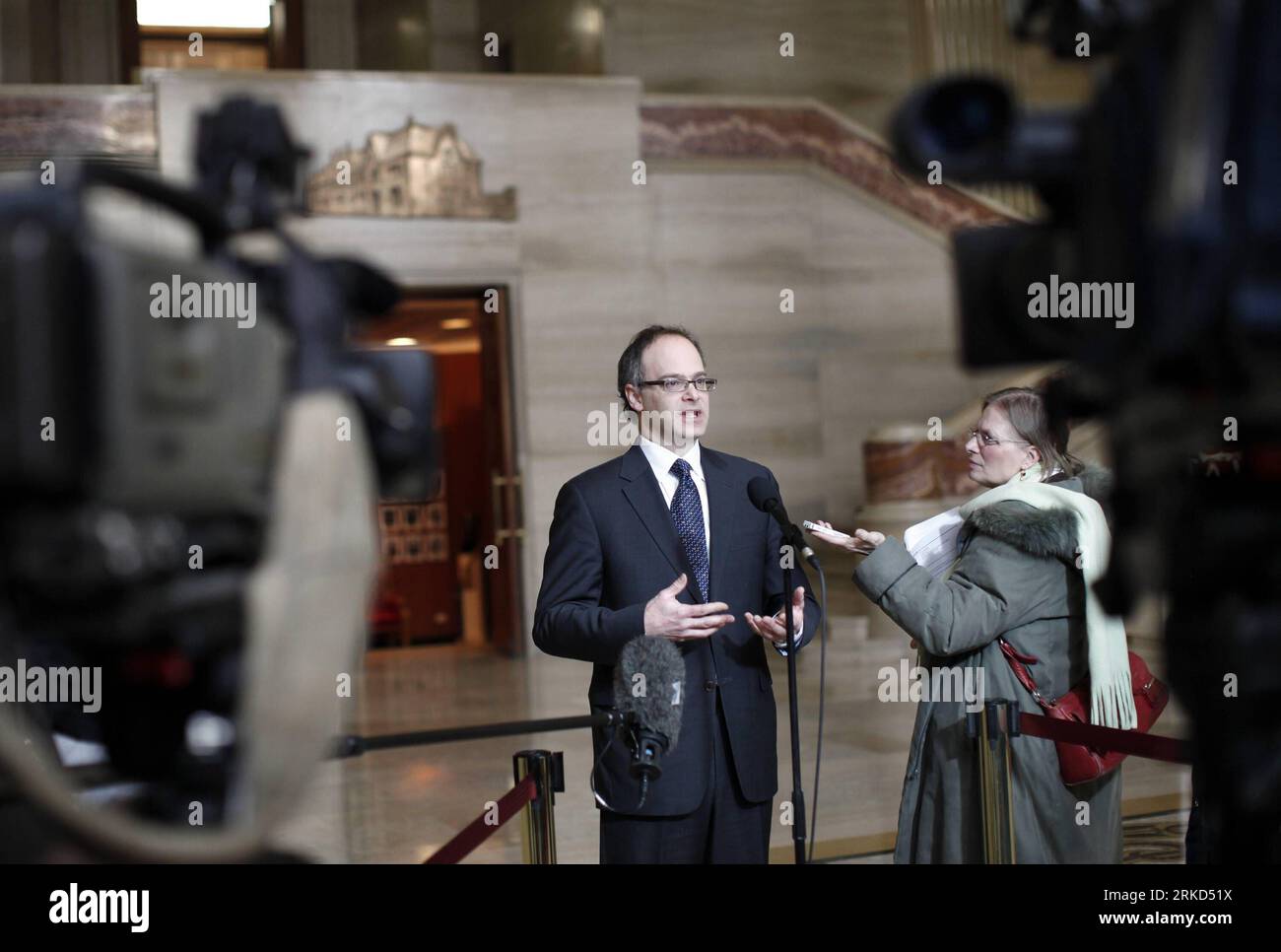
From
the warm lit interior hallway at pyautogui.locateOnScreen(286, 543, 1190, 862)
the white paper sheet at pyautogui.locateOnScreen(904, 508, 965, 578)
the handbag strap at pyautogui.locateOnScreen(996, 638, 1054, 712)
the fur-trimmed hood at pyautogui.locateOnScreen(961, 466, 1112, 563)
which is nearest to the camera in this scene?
the fur-trimmed hood at pyautogui.locateOnScreen(961, 466, 1112, 563)

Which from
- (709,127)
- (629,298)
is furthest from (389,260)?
(709,127)

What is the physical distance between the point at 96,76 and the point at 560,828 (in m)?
10.8

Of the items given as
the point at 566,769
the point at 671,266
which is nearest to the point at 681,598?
the point at 566,769

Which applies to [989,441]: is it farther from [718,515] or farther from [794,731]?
[794,731]

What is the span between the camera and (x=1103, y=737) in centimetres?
371

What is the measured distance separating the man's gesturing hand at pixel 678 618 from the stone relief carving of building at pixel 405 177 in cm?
971

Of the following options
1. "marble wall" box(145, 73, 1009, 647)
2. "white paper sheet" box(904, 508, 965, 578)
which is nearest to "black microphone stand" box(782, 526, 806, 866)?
"white paper sheet" box(904, 508, 965, 578)

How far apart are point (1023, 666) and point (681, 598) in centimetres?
112

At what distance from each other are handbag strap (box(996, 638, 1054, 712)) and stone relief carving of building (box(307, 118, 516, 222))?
31.3ft

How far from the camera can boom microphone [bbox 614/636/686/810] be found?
10.8 ft

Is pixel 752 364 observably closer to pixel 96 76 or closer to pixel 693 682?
pixel 96 76

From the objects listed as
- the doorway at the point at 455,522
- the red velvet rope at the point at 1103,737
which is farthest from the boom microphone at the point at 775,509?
the doorway at the point at 455,522

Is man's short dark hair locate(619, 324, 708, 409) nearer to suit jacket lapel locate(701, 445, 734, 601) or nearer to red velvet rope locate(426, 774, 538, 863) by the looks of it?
suit jacket lapel locate(701, 445, 734, 601)

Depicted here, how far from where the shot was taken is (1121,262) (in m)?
1.32
